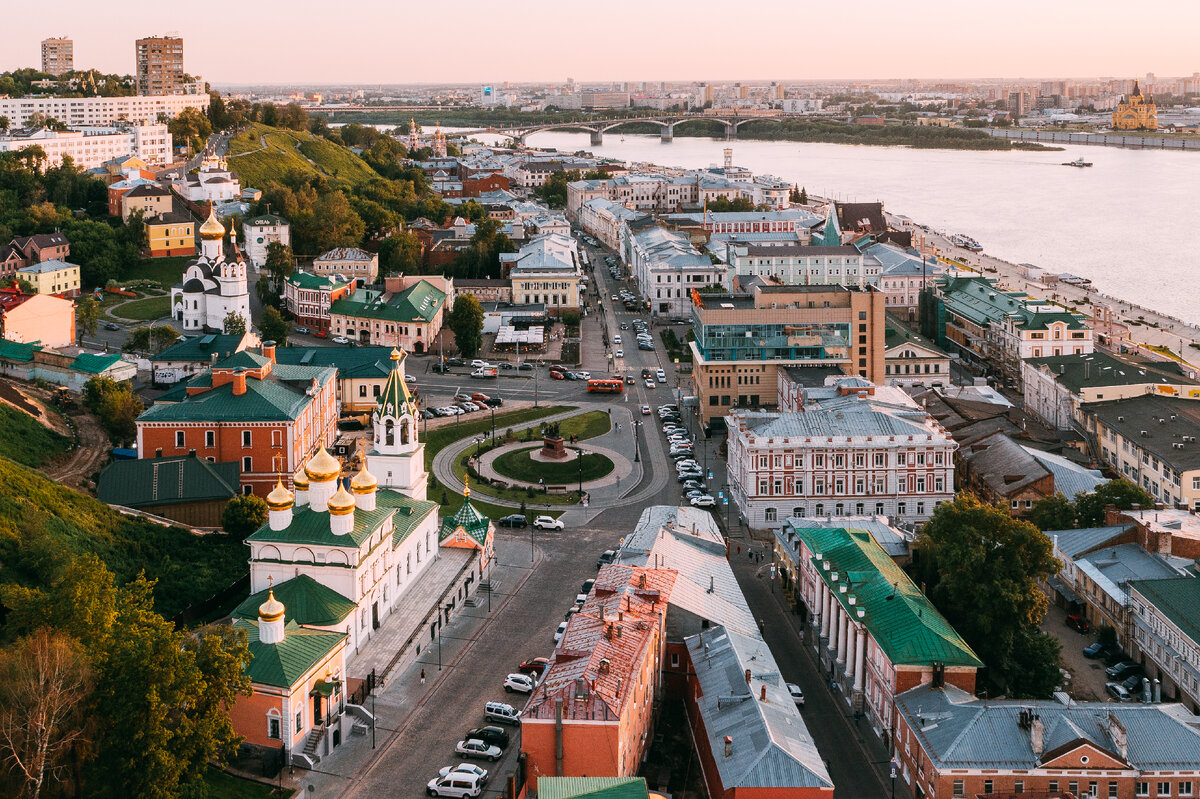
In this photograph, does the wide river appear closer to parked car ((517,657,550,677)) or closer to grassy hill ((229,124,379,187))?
grassy hill ((229,124,379,187))

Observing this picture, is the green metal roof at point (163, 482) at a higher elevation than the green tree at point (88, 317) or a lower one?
lower

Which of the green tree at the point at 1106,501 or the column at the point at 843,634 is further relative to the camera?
the green tree at the point at 1106,501

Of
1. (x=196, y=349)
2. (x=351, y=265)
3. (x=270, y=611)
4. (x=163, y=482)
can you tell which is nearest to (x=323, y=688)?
(x=270, y=611)

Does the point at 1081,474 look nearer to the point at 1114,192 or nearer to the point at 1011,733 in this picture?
the point at 1011,733

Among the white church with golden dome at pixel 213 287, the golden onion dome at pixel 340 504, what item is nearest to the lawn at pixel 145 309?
the white church with golden dome at pixel 213 287

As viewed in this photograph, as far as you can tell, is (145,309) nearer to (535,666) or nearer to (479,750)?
(535,666)

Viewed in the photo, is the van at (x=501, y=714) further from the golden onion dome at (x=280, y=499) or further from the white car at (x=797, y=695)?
the golden onion dome at (x=280, y=499)
